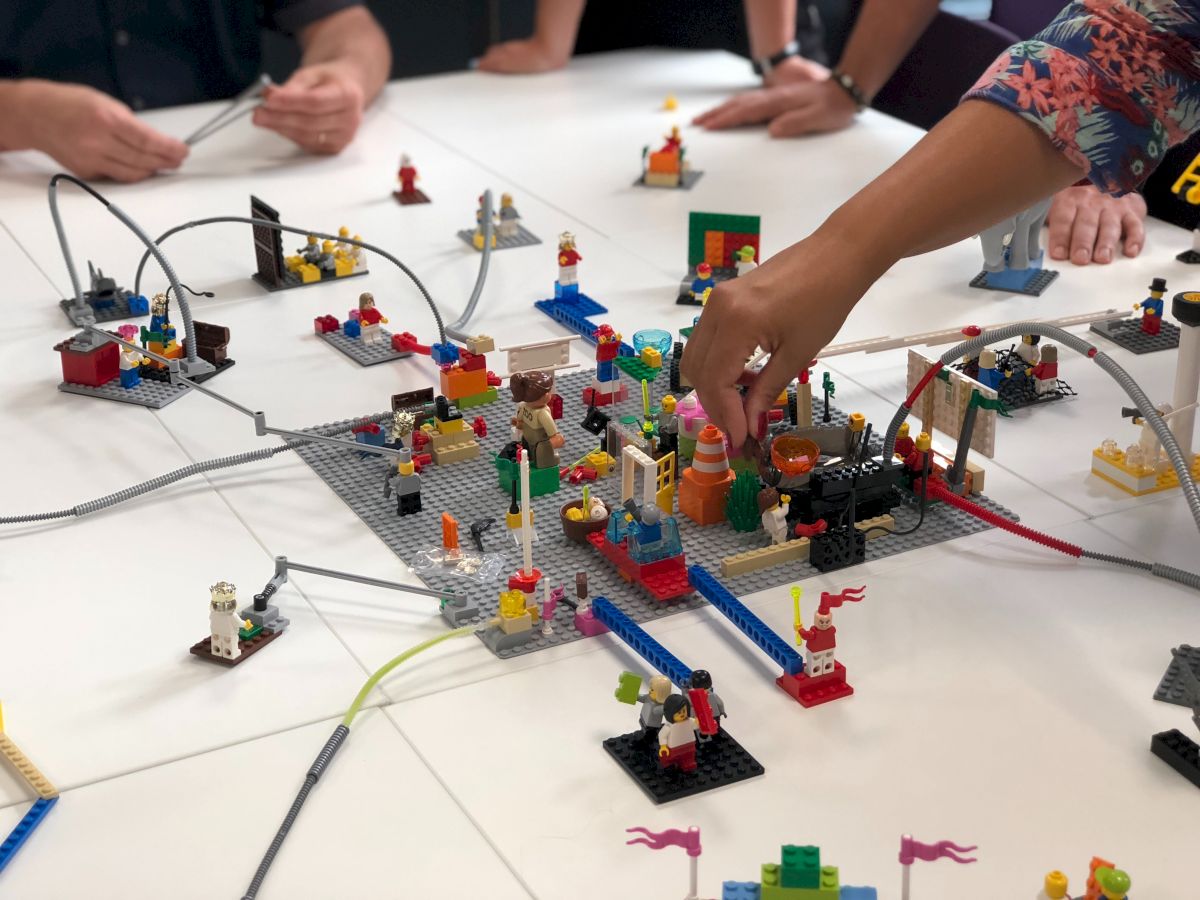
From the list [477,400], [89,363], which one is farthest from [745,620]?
[89,363]

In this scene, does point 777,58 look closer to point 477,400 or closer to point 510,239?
point 510,239

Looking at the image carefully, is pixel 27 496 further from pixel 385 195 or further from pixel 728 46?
pixel 728 46

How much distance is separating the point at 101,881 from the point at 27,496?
1.77ft

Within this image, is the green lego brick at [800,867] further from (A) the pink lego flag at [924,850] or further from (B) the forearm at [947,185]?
(B) the forearm at [947,185]

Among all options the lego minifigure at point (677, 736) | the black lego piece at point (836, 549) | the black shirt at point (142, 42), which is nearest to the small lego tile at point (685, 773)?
the lego minifigure at point (677, 736)

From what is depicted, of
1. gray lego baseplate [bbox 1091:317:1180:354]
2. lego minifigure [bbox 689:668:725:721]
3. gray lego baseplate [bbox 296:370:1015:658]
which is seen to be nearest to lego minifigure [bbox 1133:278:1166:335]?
gray lego baseplate [bbox 1091:317:1180:354]

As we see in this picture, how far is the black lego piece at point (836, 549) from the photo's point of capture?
1.24 meters

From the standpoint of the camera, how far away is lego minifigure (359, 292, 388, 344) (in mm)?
1662

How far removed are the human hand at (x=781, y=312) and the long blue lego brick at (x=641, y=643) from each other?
181 millimetres

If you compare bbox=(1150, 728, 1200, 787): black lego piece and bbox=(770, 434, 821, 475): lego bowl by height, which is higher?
bbox=(770, 434, 821, 475): lego bowl

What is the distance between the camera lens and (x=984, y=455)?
4.38 feet

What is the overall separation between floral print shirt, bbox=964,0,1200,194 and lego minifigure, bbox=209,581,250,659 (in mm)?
658

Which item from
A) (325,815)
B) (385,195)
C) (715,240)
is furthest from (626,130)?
(325,815)

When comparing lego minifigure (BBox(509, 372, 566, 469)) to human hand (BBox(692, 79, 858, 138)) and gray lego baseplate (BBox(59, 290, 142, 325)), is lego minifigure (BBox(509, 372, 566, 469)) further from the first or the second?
human hand (BBox(692, 79, 858, 138))
